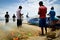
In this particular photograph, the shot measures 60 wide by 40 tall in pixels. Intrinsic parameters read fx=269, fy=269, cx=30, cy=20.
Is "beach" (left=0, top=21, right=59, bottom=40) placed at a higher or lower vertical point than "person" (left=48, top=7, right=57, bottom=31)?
lower

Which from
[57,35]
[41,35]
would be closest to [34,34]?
[41,35]

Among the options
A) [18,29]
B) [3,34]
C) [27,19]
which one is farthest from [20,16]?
[27,19]

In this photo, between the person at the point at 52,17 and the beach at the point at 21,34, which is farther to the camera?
the person at the point at 52,17

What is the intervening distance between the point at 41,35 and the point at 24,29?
1.96 metres

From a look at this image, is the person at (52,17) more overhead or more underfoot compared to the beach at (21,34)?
more overhead

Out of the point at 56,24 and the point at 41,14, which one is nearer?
the point at 41,14

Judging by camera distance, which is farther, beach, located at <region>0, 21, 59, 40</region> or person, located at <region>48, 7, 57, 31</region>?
person, located at <region>48, 7, 57, 31</region>

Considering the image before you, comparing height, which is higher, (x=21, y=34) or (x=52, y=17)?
(x=52, y=17)

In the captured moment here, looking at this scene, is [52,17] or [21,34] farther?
[52,17]

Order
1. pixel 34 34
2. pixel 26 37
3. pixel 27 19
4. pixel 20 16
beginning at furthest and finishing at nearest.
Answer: pixel 27 19, pixel 20 16, pixel 34 34, pixel 26 37

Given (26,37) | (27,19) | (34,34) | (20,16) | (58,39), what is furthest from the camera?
(27,19)

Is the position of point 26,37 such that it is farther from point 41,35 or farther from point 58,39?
point 58,39

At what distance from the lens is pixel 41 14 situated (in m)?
12.2

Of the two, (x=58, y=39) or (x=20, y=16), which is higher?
(x=20, y=16)
